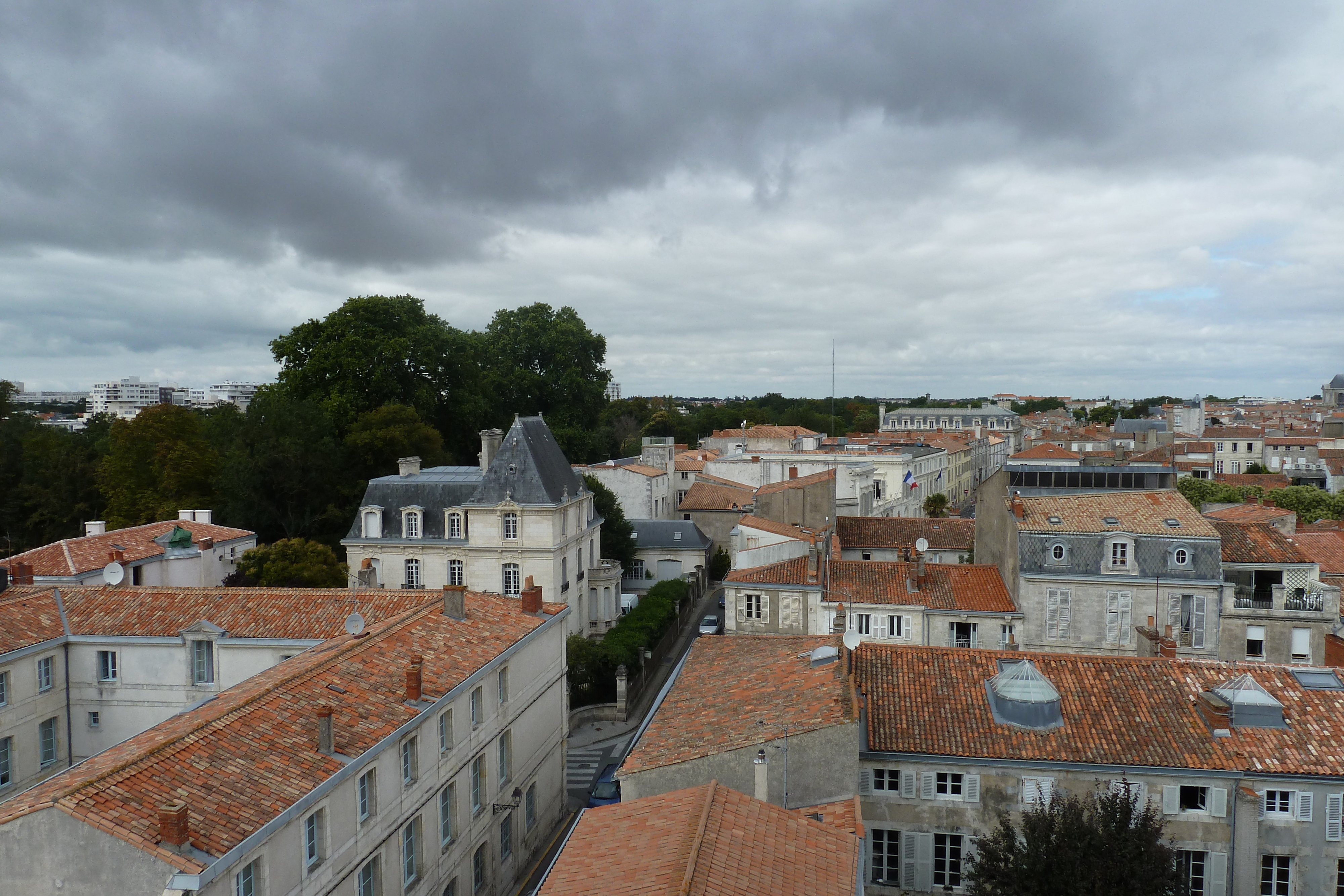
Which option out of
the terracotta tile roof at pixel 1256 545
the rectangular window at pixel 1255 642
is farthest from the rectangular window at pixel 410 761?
the terracotta tile roof at pixel 1256 545

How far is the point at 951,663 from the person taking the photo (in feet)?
74.3

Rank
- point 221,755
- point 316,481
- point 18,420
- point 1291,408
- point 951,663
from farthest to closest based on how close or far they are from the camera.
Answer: point 1291,408 → point 18,420 → point 316,481 → point 951,663 → point 221,755

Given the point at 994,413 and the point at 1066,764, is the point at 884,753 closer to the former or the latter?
the point at 1066,764

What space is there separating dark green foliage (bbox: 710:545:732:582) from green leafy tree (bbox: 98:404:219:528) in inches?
1247

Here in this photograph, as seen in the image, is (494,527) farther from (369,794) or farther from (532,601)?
(369,794)

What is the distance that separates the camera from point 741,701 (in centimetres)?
2022

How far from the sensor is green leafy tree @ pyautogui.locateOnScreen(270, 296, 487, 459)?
2327 inches

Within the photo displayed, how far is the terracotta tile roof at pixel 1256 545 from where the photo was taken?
104 ft

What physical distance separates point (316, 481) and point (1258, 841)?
153 ft

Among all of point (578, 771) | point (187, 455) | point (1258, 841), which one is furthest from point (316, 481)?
point (1258, 841)

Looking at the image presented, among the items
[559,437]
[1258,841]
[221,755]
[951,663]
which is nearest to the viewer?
[221,755]

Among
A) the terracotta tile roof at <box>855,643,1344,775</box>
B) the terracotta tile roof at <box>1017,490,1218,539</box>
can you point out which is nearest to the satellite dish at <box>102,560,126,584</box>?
the terracotta tile roof at <box>855,643,1344,775</box>

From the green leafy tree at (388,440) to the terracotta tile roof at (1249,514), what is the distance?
43269mm

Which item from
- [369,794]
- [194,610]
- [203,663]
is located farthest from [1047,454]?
[369,794]
